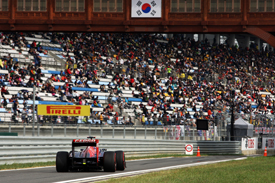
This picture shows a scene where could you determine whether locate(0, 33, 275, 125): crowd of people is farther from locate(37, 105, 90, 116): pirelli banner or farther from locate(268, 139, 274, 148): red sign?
locate(268, 139, 274, 148): red sign

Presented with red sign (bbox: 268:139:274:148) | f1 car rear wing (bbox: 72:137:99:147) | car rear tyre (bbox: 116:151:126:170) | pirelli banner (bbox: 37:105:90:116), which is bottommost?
red sign (bbox: 268:139:274:148)

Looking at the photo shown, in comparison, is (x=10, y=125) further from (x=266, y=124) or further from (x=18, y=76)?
(x=266, y=124)

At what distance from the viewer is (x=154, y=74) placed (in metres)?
40.2

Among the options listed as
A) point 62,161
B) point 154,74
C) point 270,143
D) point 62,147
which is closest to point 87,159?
point 62,161

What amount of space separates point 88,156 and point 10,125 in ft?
31.9

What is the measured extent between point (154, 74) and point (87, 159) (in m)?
26.3

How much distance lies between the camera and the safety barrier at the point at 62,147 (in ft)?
56.5

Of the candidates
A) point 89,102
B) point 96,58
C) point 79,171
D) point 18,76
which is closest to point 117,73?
point 96,58

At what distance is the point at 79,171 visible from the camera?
15.1 m

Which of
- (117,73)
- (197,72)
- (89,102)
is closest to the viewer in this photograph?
(89,102)

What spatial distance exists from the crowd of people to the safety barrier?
1.73 m

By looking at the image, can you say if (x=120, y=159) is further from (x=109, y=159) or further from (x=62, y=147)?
(x=62, y=147)

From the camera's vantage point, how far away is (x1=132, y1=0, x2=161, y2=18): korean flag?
29.6 meters

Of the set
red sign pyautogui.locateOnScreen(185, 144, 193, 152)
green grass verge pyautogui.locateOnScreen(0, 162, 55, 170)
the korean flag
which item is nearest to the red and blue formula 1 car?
green grass verge pyautogui.locateOnScreen(0, 162, 55, 170)
